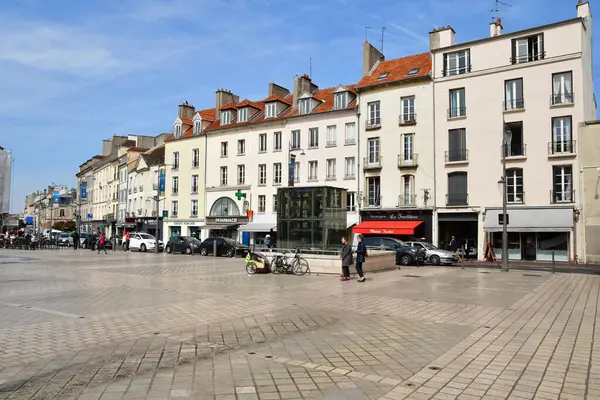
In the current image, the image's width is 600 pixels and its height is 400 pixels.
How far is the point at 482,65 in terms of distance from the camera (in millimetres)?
32062

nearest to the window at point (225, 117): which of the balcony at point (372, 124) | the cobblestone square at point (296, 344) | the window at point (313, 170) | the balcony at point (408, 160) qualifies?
the window at point (313, 170)

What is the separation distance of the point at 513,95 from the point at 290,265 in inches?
841

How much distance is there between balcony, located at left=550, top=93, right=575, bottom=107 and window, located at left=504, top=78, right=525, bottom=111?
1705 millimetres

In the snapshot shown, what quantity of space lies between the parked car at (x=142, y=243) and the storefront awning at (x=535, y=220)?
24.6 metres

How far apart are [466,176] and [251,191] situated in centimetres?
1868

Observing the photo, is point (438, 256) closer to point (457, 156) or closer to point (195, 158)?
point (457, 156)

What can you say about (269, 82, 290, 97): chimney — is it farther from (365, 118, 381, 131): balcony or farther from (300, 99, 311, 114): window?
(365, 118, 381, 131): balcony

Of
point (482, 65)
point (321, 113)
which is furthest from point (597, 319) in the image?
point (321, 113)

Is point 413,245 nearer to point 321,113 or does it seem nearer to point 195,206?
point 321,113

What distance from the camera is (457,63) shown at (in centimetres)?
3319

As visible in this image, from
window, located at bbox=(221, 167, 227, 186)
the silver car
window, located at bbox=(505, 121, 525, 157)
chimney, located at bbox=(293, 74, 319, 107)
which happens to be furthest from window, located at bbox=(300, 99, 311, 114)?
the silver car

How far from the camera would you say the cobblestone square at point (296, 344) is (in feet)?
16.0

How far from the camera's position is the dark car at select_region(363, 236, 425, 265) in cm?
2438

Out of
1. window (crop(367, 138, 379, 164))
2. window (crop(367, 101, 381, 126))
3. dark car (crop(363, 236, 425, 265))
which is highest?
window (crop(367, 101, 381, 126))
